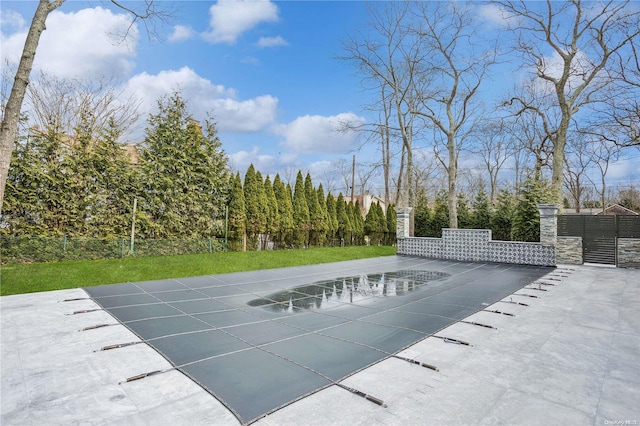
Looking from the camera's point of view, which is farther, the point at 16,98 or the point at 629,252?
the point at 629,252

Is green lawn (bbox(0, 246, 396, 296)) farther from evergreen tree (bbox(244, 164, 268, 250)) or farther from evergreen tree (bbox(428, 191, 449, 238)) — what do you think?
evergreen tree (bbox(428, 191, 449, 238))

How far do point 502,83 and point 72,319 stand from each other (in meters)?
19.1

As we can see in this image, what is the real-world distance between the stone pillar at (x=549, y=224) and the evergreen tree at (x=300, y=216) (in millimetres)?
8264

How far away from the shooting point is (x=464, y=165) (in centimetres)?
2750

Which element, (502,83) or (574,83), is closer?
(574,83)

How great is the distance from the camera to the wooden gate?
8.87 metres

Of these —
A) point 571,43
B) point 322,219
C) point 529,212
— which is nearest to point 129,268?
point 322,219

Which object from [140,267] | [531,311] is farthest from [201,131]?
[531,311]

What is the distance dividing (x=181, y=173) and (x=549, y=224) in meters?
11.0

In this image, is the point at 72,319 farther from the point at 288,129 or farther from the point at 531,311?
the point at 288,129

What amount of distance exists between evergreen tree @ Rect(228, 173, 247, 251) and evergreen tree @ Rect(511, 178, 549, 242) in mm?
9181

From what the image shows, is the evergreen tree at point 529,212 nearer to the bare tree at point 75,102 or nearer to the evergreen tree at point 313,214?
the evergreen tree at point 313,214

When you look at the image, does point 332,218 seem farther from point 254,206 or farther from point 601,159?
point 601,159

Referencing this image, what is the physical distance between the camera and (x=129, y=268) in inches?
292
